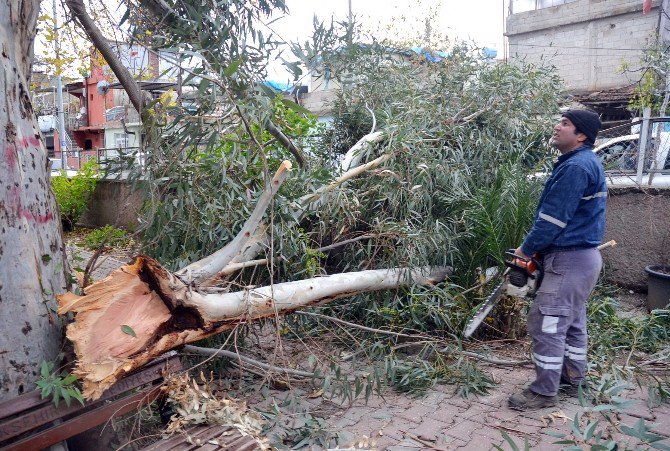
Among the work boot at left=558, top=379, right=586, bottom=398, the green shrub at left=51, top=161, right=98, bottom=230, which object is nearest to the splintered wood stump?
the work boot at left=558, top=379, right=586, bottom=398

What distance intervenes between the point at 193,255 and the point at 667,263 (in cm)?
504

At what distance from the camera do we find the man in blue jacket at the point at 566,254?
404 centimetres

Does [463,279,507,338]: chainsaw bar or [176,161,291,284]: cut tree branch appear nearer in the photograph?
[176,161,291,284]: cut tree branch

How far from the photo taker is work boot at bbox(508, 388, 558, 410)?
4.04 meters

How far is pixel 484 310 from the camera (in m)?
4.96

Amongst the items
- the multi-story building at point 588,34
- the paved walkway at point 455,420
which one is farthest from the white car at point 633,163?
the multi-story building at point 588,34

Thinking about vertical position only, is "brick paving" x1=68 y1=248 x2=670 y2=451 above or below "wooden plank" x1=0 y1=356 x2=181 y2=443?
below

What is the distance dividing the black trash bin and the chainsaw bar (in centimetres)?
208

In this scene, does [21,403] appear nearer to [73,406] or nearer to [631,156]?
[73,406]

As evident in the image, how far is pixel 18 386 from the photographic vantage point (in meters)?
2.93

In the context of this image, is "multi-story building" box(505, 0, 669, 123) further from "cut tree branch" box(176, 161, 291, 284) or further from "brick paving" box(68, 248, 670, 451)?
"cut tree branch" box(176, 161, 291, 284)

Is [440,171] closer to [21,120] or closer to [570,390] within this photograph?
[570,390]

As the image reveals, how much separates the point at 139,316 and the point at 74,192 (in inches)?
389

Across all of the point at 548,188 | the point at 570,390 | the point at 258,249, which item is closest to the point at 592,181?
the point at 548,188
